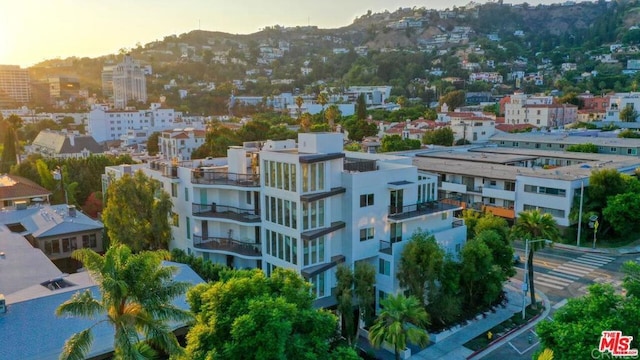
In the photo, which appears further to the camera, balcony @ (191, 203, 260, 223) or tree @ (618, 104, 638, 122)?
tree @ (618, 104, 638, 122)

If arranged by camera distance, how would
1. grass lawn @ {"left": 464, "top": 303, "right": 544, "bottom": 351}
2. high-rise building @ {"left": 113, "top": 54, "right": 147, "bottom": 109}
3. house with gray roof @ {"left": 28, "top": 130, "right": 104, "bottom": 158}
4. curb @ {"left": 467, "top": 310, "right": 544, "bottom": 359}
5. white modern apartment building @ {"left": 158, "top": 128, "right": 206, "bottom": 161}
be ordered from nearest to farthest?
curb @ {"left": 467, "top": 310, "right": 544, "bottom": 359}, grass lawn @ {"left": 464, "top": 303, "right": 544, "bottom": 351}, white modern apartment building @ {"left": 158, "top": 128, "right": 206, "bottom": 161}, house with gray roof @ {"left": 28, "top": 130, "right": 104, "bottom": 158}, high-rise building @ {"left": 113, "top": 54, "right": 147, "bottom": 109}

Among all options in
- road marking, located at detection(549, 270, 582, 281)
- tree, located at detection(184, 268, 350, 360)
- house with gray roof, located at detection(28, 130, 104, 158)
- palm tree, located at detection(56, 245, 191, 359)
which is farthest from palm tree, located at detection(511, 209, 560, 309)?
house with gray roof, located at detection(28, 130, 104, 158)

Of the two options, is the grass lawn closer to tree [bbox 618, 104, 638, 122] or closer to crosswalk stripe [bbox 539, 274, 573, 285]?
crosswalk stripe [bbox 539, 274, 573, 285]

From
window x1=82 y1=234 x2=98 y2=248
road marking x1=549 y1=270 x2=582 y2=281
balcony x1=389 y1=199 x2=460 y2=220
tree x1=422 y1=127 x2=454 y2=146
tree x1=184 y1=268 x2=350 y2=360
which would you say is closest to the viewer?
tree x1=184 y1=268 x2=350 y2=360

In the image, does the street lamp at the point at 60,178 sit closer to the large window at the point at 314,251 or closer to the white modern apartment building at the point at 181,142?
the white modern apartment building at the point at 181,142

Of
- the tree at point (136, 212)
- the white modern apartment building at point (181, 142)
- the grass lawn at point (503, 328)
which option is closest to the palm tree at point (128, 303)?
the grass lawn at point (503, 328)

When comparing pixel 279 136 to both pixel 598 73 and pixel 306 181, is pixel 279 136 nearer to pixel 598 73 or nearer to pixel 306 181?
pixel 306 181

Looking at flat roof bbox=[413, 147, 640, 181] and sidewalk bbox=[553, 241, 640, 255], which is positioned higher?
flat roof bbox=[413, 147, 640, 181]
